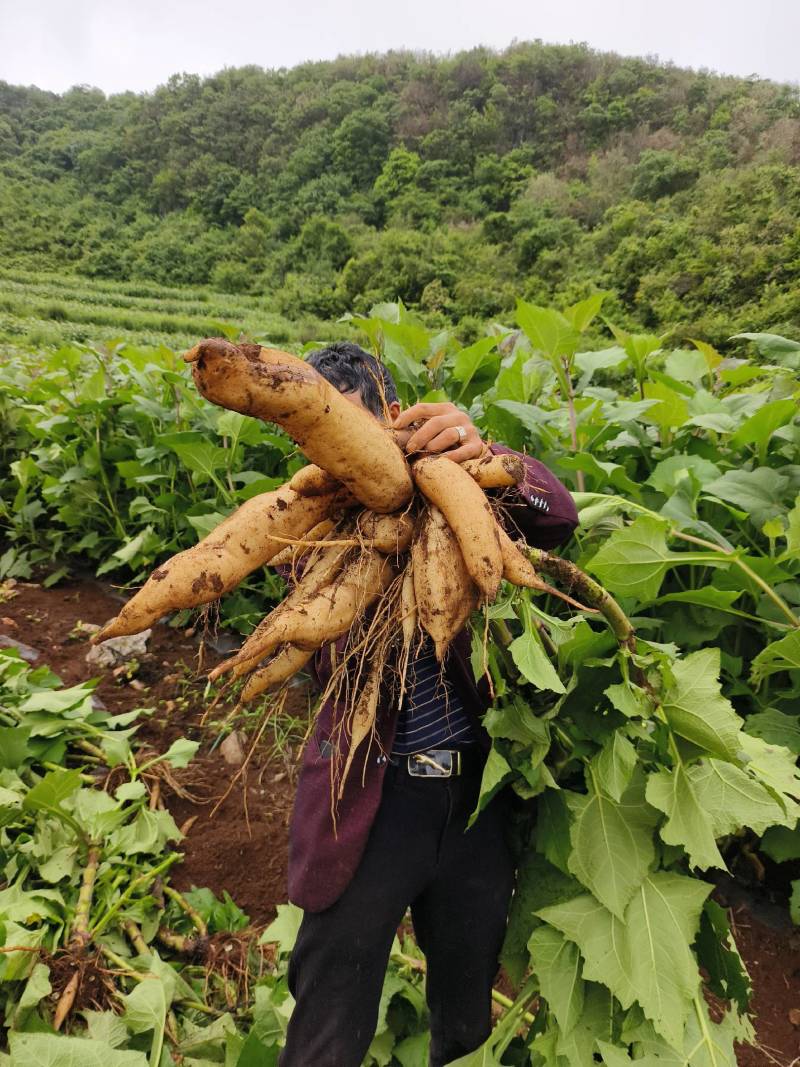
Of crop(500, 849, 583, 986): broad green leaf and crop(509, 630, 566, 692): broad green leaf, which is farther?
crop(500, 849, 583, 986): broad green leaf

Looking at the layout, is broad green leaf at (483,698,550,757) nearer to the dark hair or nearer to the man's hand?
the man's hand

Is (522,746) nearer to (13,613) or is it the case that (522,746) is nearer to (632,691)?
(632,691)

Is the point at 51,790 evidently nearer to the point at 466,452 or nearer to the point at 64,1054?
the point at 64,1054

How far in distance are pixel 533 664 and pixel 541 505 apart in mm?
438

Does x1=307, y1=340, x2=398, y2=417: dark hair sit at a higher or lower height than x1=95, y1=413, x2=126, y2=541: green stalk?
higher

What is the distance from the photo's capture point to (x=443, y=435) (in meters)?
1.05

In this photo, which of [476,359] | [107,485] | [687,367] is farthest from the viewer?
[107,485]

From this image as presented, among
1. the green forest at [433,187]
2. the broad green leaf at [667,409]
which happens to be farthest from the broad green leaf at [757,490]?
the green forest at [433,187]

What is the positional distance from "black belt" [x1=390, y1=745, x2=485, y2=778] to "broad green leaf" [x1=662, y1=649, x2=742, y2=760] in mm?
514

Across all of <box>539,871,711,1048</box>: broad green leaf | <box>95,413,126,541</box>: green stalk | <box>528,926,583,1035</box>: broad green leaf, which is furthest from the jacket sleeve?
<box>95,413,126,541</box>: green stalk

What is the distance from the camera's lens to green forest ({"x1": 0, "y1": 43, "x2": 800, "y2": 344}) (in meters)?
20.4

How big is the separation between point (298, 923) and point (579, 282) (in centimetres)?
2474

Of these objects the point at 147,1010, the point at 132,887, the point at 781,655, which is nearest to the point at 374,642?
the point at 781,655

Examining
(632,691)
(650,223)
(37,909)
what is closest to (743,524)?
(632,691)
